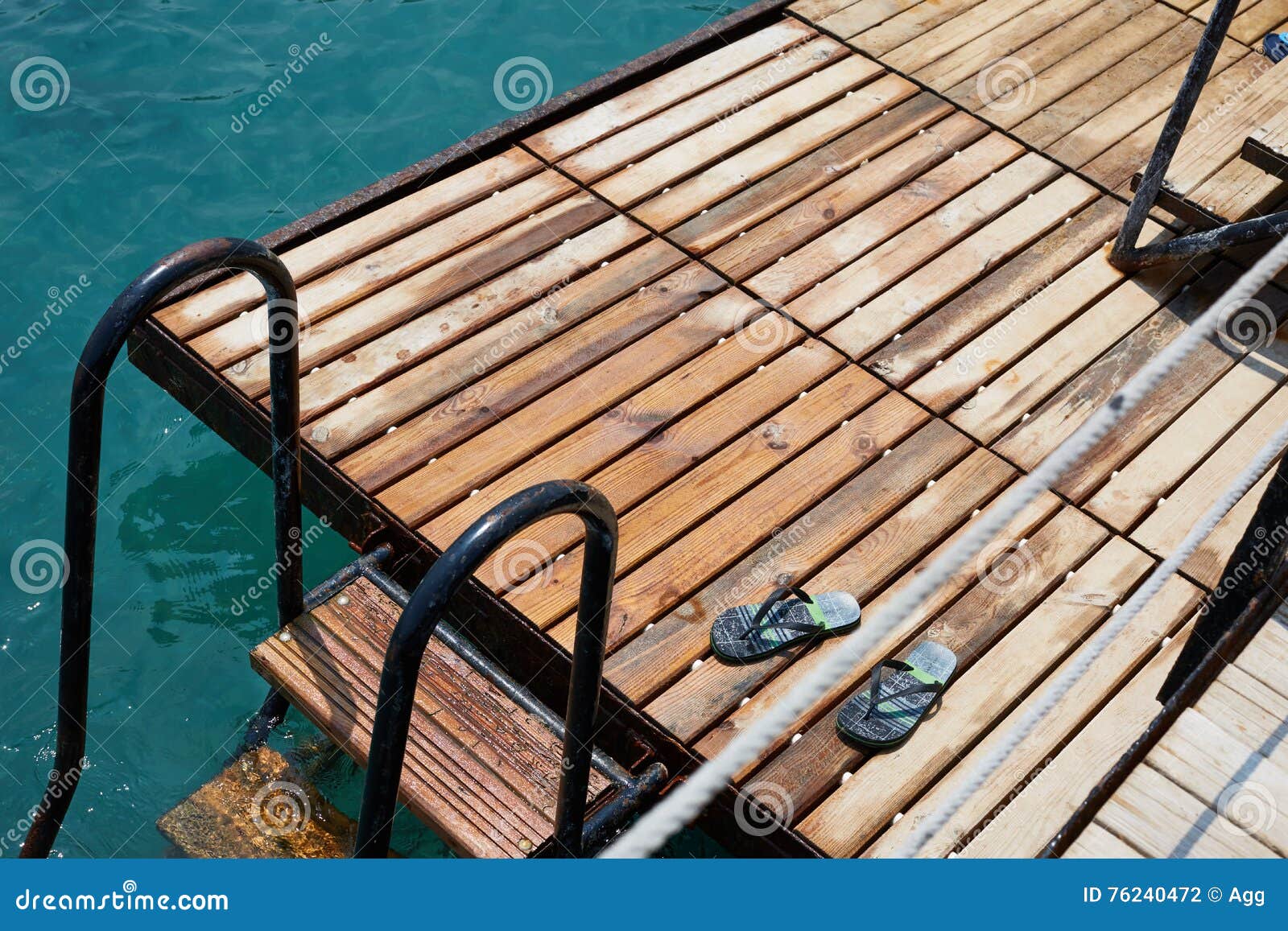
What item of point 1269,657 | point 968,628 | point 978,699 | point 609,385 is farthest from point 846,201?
point 1269,657

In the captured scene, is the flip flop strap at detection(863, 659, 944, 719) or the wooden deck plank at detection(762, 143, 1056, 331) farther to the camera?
the wooden deck plank at detection(762, 143, 1056, 331)

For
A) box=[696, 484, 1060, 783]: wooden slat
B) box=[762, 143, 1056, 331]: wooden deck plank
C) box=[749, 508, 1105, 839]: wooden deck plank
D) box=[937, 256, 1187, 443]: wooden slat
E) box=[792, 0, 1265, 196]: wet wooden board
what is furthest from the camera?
box=[792, 0, 1265, 196]: wet wooden board

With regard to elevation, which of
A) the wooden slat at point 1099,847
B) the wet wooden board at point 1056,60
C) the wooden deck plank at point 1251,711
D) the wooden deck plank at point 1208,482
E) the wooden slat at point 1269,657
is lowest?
the wooden slat at point 1099,847

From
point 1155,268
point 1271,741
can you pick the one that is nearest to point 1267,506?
point 1271,741

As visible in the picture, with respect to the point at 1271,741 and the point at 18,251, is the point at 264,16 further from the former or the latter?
the point at 1271,741

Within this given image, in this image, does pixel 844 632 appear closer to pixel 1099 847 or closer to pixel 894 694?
pixel 894 694

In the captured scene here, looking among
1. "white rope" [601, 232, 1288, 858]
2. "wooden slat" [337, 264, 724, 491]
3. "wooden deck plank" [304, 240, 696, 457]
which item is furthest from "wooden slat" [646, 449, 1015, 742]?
"white rope" [601, 232, 1288, 858]

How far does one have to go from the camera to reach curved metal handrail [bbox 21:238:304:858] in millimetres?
2430

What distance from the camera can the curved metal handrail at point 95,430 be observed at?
2430mm

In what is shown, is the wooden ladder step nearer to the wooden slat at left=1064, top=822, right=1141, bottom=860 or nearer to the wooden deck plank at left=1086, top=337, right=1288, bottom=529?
the wooden slat at left=1064, top=822, right=1141, bottom=860

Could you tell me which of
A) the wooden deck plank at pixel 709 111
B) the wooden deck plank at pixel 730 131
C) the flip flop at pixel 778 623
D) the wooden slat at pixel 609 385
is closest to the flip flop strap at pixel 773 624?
the flip flop at pixel 778 623

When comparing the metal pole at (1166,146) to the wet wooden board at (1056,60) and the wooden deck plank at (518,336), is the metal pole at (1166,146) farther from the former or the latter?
the wooden deck plank at (518,336)

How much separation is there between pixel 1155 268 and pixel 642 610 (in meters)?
2.47

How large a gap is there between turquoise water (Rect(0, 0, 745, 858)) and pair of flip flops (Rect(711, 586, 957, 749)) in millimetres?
899
